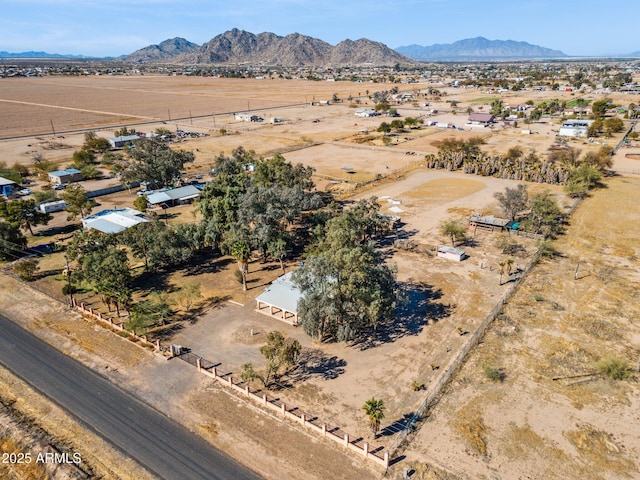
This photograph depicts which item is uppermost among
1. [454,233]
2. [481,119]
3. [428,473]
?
[481,119]

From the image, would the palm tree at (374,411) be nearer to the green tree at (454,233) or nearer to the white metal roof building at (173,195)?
the green tree at (454,233)

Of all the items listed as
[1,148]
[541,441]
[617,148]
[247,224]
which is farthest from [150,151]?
[617,148]

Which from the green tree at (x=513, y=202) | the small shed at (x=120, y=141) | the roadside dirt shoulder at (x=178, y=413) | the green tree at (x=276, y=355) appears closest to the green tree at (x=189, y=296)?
the roadside dirt shoulder at (x=178, y=413)

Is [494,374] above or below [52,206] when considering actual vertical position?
below

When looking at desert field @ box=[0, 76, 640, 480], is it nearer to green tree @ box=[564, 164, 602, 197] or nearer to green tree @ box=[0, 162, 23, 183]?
green tree @ box=[564, 164, 602, 197]

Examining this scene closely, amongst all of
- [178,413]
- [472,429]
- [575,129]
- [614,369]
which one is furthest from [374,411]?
[575,129]

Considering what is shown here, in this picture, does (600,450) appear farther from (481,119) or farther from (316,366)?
(481,119)
